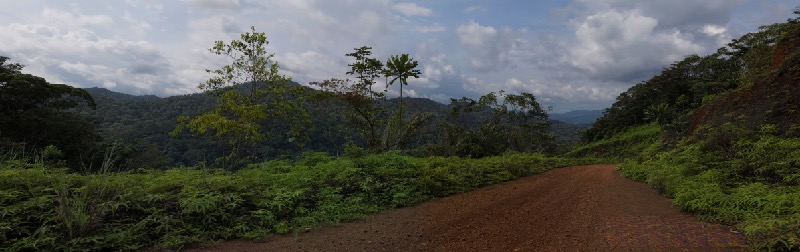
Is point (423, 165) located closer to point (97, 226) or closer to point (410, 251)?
point (410, 251)

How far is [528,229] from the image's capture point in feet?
19.7

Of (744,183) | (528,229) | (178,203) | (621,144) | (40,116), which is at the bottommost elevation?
(528,229)

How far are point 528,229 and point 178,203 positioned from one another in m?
5.44

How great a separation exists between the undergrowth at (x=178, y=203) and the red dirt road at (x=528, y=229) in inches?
21.3

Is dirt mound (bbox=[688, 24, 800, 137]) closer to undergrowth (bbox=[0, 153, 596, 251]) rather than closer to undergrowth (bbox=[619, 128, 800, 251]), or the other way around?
undergrowth (bbox=[619, 128, 800, 251])

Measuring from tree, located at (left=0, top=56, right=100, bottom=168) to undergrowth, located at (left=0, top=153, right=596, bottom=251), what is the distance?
66.9 feet

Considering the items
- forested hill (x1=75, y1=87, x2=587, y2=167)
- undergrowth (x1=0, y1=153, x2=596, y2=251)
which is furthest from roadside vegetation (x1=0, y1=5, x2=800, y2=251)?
forested hill (x1=75, y1=87, x2=587, y2=167)

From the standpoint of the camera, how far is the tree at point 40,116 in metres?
21.8

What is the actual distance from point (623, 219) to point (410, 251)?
3659 millimetres

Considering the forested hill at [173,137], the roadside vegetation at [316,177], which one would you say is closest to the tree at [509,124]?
the forested hill at [173,137]

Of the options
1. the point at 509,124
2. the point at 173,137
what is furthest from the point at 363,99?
the point at 173,137

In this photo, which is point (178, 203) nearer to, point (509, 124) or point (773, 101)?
point (773, 101)

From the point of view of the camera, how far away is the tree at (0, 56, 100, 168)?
2181cm

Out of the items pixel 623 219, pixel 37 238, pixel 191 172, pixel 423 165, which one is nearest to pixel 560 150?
pixel 423 165
